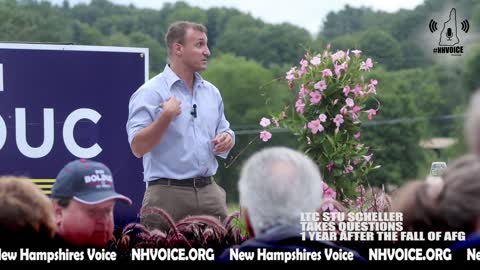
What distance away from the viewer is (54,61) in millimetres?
5238

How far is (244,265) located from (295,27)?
51.8 meters

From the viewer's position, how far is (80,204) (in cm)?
293

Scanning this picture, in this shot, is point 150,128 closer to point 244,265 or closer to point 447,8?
point 244,265

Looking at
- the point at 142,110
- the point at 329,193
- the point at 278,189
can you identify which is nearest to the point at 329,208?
the point at 329,193

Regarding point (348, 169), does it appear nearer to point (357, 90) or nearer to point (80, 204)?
point (357, 90)

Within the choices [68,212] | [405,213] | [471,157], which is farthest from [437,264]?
[68,212]

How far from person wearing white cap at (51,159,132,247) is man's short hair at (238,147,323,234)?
0.57m

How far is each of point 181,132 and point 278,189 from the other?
1714 mm

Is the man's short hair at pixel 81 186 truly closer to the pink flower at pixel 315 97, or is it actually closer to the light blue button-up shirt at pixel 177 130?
the light blue button-up shirt at pixel 177 130

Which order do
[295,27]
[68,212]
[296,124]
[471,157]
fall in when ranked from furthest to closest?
[295,27] < [296,124] < [68,212] < [471,157]

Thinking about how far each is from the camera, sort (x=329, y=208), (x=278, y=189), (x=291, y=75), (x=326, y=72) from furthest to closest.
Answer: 1. (x=291, y=75)
2. (x=326, y=72)
3. (x=329, y=208)
4. (x=278, y=189)

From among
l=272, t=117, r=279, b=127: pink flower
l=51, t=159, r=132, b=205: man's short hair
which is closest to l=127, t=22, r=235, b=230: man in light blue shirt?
l=272, t=117, r=279, b=127: pink flower

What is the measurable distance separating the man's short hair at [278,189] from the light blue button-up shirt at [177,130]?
1.60m

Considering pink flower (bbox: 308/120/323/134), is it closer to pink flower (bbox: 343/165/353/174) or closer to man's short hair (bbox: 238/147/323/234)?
pink flower (bbox: 343/165/353/174)
